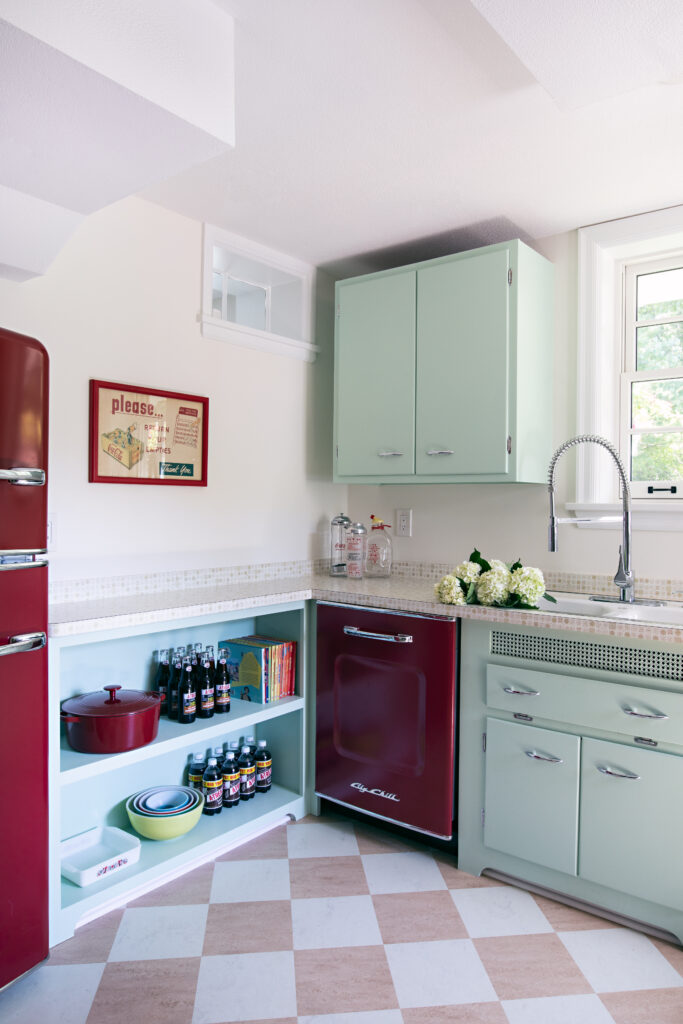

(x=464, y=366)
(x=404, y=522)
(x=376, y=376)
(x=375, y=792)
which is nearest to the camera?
(x=375, y=792)

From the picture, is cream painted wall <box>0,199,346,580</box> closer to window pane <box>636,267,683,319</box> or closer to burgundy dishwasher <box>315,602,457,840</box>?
burgundy dishwasher <box>315,602,457,840</box>

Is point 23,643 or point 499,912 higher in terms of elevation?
point 23,643

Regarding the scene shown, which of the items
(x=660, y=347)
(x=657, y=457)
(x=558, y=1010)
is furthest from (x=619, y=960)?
(x=660, y=347)

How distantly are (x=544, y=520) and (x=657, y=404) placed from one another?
63cm

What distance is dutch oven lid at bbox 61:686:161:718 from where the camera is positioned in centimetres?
205

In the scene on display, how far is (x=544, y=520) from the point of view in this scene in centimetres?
283

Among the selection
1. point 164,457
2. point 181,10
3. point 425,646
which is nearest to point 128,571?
point 164,457

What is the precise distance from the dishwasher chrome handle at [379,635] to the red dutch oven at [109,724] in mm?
739

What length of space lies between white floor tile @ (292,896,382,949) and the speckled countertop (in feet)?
3.06

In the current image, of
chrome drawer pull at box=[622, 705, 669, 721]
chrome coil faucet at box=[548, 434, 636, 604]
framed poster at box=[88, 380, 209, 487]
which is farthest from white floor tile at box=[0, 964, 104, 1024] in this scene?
chrome coil faucet at box=[548, 434, 636, 604]

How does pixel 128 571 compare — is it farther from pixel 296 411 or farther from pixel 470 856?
pixel 470 856

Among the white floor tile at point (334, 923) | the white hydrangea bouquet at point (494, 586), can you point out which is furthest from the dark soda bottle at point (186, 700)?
the white hydrangea bouquet at point (494, 586)

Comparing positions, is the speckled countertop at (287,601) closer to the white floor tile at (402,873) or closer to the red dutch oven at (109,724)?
the red dutch oven at (109,724)

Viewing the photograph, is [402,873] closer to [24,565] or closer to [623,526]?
[623,526]
